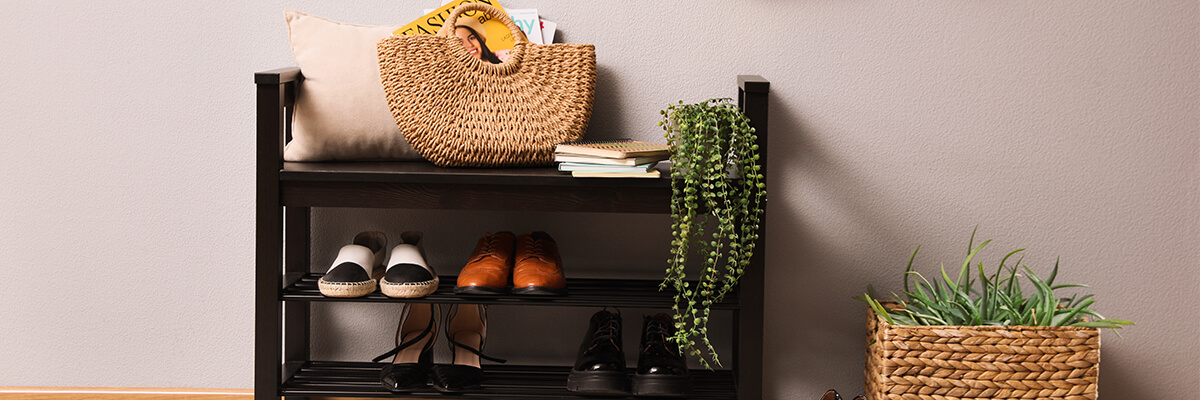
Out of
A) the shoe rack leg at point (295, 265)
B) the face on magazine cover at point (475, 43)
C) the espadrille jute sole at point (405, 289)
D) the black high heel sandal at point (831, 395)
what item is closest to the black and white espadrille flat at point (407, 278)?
the espadrille jute sole at point (405, 289)

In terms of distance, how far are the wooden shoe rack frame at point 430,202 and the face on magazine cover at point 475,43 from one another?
25cm

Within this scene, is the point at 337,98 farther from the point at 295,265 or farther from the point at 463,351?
the point at 463,351

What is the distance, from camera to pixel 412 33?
1783mm

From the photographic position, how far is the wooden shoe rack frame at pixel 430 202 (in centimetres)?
155

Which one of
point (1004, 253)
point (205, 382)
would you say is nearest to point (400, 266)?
point (205, 382)

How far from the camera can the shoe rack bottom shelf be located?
1.68 meters

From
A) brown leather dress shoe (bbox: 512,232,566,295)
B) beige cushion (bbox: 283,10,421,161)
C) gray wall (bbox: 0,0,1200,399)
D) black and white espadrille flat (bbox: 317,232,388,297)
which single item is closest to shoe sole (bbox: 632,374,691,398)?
brown leather dress shoe (bbox: 512,232,566,295)

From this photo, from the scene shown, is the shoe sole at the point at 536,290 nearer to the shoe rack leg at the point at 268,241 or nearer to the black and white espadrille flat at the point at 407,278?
the black and white espadrille flat at the point at 407,278

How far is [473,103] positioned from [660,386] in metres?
0.66

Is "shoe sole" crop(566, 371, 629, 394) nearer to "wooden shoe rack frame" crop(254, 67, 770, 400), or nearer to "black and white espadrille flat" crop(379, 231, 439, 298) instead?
"wooden shoe rack frame" crop(254, 67, 770, 400)

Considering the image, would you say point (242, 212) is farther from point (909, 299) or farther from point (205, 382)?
point (909, 299)

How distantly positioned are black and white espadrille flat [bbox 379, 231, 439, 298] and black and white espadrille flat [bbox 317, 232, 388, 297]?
0.03 m

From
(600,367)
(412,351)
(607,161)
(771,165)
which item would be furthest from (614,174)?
(412,351)

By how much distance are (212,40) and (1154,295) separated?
2.18 metres
